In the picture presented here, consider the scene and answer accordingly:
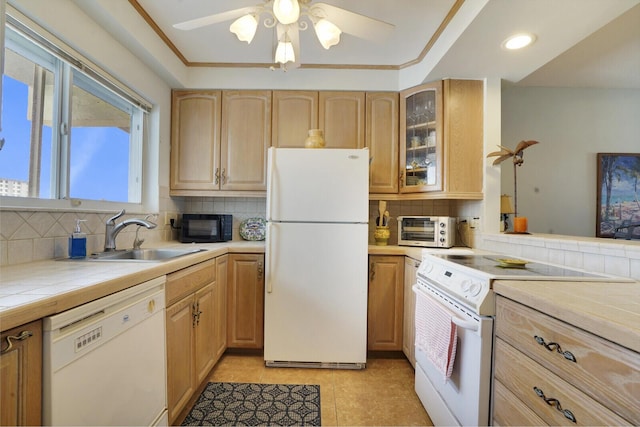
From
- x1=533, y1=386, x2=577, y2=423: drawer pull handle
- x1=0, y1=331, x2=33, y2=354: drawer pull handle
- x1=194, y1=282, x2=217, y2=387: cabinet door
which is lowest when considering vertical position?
x1=194, y1=282, x2=217, y2=387: cabinet door

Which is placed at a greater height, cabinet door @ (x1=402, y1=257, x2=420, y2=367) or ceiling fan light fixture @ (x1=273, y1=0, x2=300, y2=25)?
ceiling fan light fixture @ (x1=273, y1=0, x2=300, y2=25)

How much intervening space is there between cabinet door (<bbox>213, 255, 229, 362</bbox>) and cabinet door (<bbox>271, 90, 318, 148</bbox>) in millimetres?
1126

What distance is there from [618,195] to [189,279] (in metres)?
3.79

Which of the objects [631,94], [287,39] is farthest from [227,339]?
[631,94]

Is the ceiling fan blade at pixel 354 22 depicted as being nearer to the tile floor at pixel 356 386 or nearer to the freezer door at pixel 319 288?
the freezer door at pixel 319 288

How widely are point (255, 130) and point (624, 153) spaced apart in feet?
11.6

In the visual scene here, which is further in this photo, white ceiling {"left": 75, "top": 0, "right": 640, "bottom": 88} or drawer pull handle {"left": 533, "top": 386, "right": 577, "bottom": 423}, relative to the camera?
white ceiling {"left": 75, "top": 0, "right": 640, "bottom": 88}

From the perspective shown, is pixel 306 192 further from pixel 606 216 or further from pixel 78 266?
pixel 606 216

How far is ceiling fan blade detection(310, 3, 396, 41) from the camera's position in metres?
1.28

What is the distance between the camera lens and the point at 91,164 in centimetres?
175

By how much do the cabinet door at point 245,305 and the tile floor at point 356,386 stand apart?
0.16m

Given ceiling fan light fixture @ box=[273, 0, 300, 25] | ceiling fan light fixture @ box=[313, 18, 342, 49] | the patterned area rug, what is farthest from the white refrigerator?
ceiling fan light fixture @ box=[273, 0, 300, 25]

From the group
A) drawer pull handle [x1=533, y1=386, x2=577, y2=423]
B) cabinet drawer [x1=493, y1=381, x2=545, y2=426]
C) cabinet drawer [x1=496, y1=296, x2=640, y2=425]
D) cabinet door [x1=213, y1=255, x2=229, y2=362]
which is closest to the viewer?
cabinet drawer [x1=496, y1=296, x2=640, y2=425]

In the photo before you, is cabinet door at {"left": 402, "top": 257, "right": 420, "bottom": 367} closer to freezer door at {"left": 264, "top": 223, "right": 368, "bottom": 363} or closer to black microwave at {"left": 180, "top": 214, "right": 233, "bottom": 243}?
freezer door at {"left": 264, "top": 223, "right": 368, "bottom": 363}
